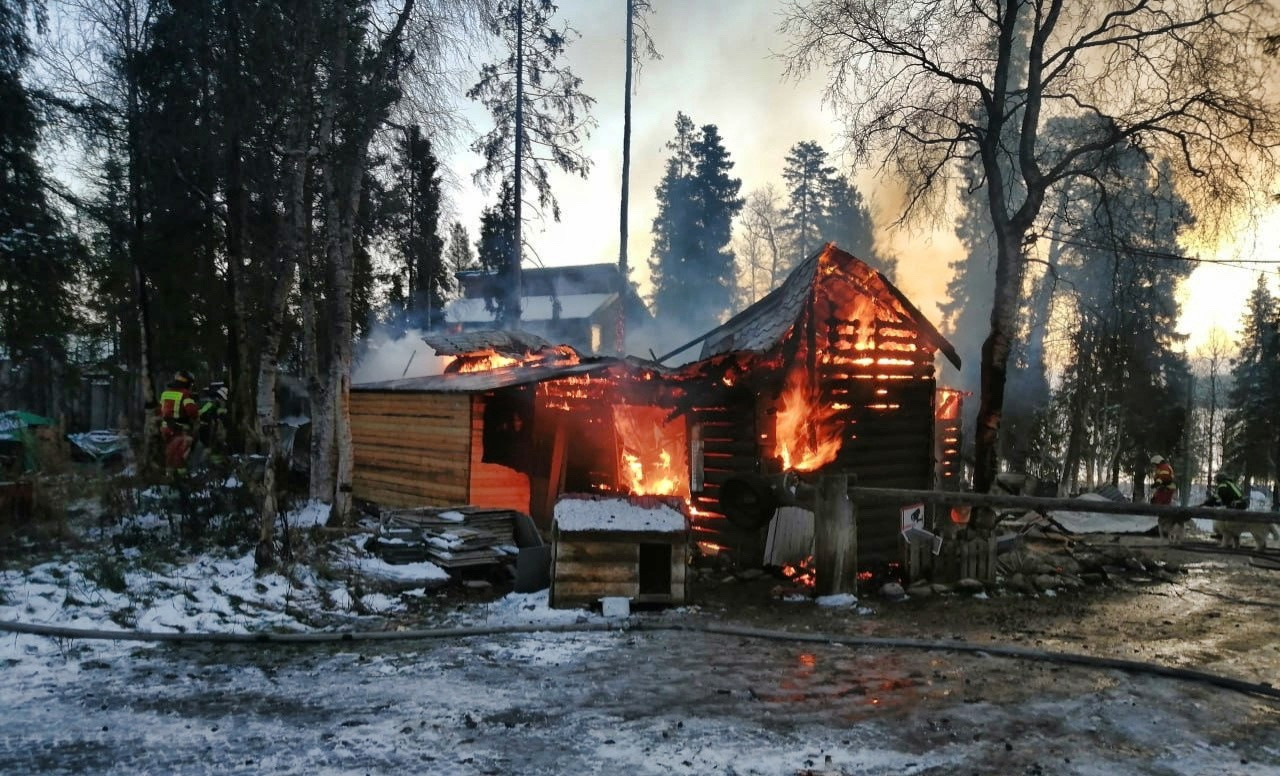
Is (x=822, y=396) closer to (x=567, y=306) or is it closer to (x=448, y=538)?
(x=448, y=538)

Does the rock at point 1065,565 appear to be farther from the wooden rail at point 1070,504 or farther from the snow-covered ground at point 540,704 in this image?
the snow-covered ground at point 540,704

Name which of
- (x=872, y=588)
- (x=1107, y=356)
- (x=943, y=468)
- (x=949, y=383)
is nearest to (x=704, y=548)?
(x=872, y=588)

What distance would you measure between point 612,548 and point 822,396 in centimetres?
552

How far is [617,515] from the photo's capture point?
9297 millimetres

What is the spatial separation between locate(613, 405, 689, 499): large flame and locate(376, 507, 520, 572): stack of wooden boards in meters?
4.04

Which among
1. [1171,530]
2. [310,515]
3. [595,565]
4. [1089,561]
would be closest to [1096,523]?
[1171,530]

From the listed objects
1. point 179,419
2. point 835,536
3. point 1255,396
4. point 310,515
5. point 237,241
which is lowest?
point 310,515

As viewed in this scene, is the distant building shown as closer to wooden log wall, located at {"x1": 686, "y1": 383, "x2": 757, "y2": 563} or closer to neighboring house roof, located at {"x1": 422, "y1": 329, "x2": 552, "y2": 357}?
neighboring house roof, located at {"x1": 422, "y1": 329, "x2": 552, "y2": 357}

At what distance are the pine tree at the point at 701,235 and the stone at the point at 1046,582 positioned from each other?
123 ft

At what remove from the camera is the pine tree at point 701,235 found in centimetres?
4916

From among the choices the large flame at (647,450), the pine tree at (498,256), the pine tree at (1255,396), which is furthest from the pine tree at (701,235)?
the large flame at (647,450)

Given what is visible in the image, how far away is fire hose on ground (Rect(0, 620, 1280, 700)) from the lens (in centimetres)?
682

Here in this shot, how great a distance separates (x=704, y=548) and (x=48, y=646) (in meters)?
9.12

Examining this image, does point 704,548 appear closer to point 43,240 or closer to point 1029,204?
point 1029,204
